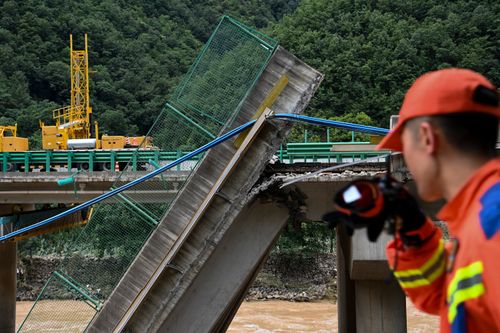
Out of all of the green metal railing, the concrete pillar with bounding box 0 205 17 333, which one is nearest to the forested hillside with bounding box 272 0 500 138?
the concrete pillar with bounding box 0 205 17 333

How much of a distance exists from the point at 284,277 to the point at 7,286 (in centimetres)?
2238

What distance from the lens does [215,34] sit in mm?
9375

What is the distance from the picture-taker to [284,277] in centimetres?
4397

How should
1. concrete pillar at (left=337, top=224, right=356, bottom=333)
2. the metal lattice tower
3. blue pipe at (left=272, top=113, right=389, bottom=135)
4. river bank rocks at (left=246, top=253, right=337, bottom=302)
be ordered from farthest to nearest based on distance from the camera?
river bank rocks at (left=246, top=253, right=337, bottom=302), the metal lattice tower, concrete pillar at (left=337, top=224, right=356, bottom=333), blue pipe at (left=272, top=113, right=389, bottom=135)

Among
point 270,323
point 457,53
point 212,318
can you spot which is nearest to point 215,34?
A: point 212,318

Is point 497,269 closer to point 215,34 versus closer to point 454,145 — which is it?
point 454,145

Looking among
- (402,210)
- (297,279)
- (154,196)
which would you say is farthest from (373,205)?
(297,279)

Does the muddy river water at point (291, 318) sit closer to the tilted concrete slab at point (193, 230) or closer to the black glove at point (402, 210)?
the tilted concrete slab at point (193, 230)

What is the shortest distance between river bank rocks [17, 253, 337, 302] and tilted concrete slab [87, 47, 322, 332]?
104ft

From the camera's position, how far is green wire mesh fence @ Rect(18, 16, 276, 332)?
9.30 m

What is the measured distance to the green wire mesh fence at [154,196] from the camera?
30.5 feet

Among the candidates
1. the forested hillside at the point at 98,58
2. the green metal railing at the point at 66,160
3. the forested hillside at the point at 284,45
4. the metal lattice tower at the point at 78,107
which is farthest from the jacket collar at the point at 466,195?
the forested hillside at the point at 98,58

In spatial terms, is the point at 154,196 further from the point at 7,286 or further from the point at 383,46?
the point at 383,46

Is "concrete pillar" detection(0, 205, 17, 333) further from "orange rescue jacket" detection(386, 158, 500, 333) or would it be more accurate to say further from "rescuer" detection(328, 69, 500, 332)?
"orange rescue jacket" detection(386, 158, 500, 333)
